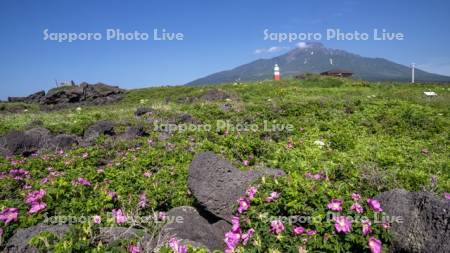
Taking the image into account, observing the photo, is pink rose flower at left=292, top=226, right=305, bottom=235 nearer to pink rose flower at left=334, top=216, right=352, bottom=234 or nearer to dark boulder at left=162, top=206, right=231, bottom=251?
pink rose flower at left=334, top=216, right=352, bottom=234

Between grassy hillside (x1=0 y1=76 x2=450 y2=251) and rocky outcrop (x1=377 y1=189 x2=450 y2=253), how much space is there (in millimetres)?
757

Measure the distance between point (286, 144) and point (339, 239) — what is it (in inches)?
238

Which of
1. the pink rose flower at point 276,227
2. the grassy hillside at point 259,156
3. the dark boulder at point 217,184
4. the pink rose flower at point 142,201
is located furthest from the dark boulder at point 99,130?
the pink rose flower at point 276,227

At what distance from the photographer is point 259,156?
8.48 m

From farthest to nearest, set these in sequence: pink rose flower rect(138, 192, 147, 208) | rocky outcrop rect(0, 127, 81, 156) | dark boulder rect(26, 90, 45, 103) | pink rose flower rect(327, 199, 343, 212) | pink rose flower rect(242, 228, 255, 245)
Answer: dark boulder rect(26, 90, 45, 103)
rocky outcrop rect(0, 127, 81, 156)
pink rose flower rect(138, 192, 147, 208)
pink rose flower rect(242, 228, 255, 245)
pink rose flower rect(327, 199, 343, 212)

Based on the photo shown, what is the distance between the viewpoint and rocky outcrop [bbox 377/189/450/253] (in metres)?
3.52

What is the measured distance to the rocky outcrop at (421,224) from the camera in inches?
138

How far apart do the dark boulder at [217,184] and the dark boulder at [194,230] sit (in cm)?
23

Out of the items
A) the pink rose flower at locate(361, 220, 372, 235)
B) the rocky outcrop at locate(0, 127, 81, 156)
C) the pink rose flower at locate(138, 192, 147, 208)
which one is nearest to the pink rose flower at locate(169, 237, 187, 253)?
the pink rose flower at locate(361, 220, 372, 235)

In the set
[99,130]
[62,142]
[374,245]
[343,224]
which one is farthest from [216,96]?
[374,245]

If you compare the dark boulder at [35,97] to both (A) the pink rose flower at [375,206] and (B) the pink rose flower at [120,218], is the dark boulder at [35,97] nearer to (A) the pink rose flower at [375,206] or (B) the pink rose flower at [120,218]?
(B) the pink rose flower at [120,218]

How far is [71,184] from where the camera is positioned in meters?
5.76

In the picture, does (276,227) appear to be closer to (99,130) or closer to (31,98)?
(99,130)

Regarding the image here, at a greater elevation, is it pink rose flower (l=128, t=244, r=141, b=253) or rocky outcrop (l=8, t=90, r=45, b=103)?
rocky outcrop (l=8, t=90, r=45, b=103)
